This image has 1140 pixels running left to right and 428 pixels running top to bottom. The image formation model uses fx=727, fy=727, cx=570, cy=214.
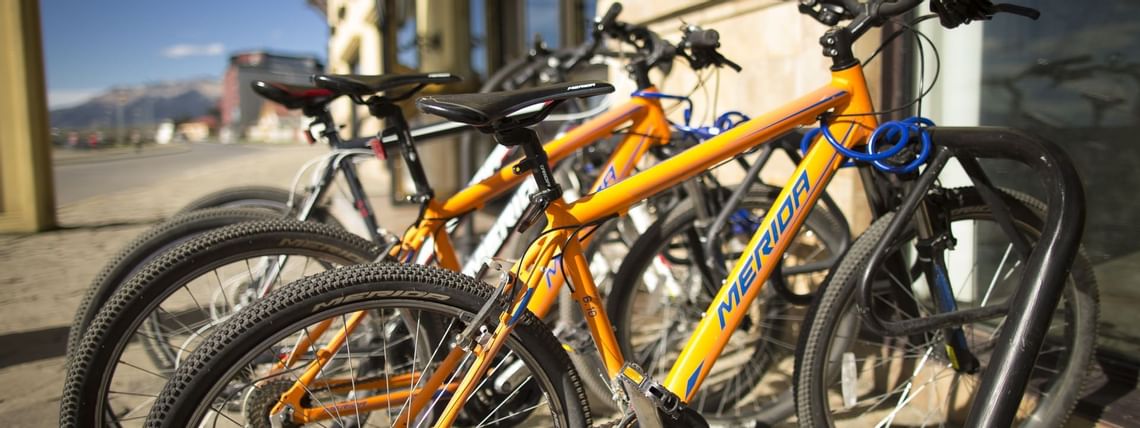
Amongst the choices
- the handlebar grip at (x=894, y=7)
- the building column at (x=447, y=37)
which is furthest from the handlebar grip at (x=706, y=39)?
the building column at (x=447, y=37)

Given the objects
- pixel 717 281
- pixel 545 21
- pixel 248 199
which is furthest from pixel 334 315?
pixel 545 21

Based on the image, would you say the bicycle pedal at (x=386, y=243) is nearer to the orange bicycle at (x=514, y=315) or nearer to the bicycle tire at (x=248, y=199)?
the orange bicycle at (x=514, y=315)

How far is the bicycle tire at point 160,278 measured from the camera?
1685 mm

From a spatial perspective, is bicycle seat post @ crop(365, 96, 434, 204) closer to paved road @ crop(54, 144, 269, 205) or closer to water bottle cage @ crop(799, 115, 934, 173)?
water bottle cage @ crop(799, 115, 934, 173)

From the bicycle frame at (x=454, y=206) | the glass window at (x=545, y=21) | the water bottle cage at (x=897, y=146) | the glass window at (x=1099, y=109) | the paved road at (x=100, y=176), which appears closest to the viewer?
the bicycle frame at (x=454, y=206)

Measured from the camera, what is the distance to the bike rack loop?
1.60m

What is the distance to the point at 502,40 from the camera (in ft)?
26.7

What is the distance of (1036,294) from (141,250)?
2435 millimetres

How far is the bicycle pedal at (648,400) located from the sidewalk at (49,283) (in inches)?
82.5

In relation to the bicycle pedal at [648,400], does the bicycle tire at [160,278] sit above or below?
above

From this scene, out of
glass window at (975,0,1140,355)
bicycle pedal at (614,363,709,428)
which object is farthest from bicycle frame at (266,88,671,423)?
glass window at (975,0,1140,355)

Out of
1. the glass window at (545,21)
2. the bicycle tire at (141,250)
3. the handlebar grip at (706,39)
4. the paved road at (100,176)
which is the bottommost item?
the paved road at (100,176)

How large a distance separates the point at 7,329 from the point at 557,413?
3.23 m

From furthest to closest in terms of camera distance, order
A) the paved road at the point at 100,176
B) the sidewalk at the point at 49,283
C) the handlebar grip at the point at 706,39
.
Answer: the paved road at the point at 100,176 → the sidewalk at the point at 49,283 → the handlebar grip at the point at 706,39
